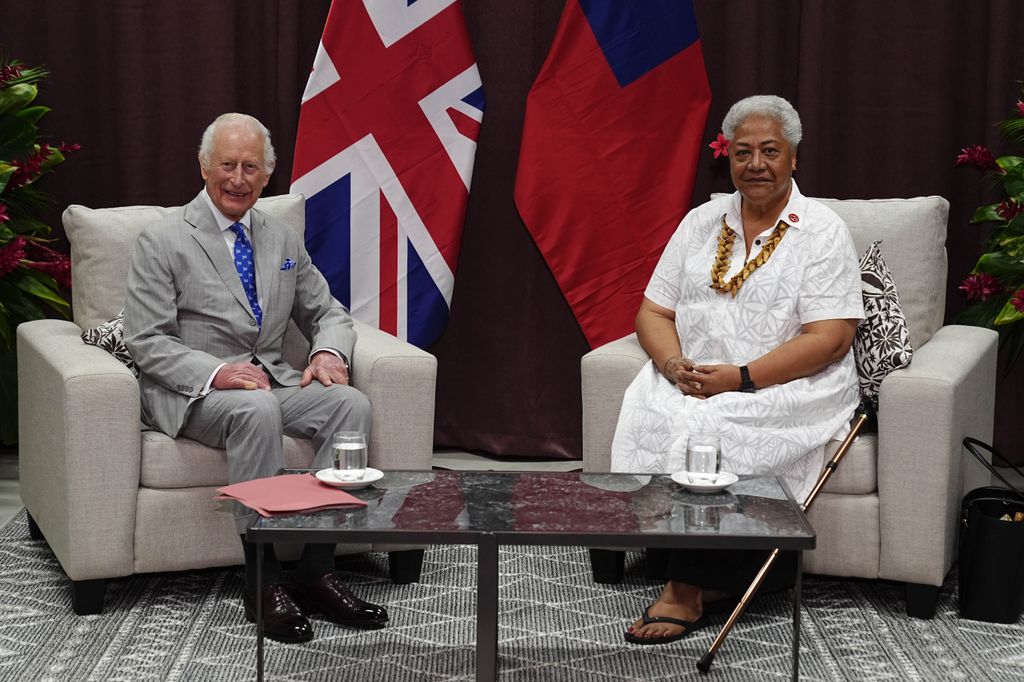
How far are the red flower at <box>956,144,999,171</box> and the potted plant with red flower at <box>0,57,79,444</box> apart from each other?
9.16 ft

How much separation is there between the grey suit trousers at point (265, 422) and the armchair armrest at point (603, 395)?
22.3 inches

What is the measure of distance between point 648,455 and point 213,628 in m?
1.10

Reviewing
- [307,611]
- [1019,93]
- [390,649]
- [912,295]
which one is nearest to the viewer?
[390,649]

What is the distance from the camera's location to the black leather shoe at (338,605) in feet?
9.26

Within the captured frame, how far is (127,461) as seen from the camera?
9.31 ft

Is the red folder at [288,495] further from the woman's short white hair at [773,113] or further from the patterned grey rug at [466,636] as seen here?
the woman's short white hair at [773,113]

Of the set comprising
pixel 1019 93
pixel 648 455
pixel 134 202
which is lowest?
pixel 648 455

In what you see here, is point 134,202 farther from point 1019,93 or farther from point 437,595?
point 1019,93

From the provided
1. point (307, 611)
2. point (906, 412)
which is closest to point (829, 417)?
point (906, 412)

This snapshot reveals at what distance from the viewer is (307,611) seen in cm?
289

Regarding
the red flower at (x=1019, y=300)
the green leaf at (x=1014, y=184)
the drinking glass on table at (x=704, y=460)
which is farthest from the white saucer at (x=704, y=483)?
the green leaf at (x=1014, y=184)

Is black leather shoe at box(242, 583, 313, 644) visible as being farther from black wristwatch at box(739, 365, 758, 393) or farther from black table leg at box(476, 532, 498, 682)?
black wristwatch at box(739, 365, 758, 393)

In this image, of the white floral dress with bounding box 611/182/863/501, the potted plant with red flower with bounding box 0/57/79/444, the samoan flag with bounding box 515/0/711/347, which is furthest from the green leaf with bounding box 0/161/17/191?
the white floral dress with bounding box 611/182/863/501

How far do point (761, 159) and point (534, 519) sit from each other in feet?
4.20
